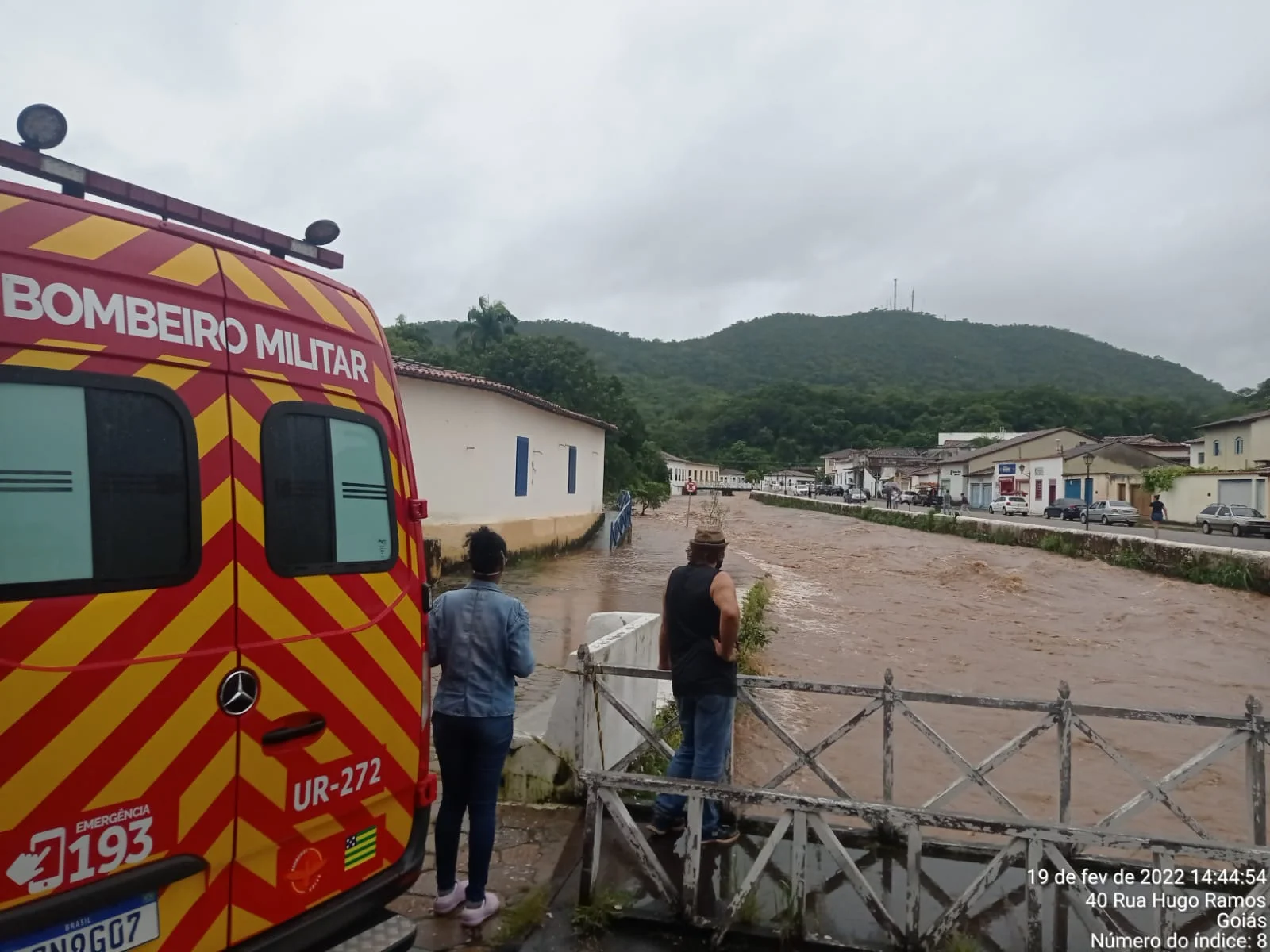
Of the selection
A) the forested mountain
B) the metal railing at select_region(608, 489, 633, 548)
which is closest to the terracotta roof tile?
the metal railing at select_region(608, 489, 633, 548)

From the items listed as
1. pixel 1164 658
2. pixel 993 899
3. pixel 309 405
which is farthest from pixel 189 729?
Answer: pixel 1164 658

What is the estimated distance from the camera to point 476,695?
137 inches

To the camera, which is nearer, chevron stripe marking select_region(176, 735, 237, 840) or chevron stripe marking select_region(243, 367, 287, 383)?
chevron stripe marking select_region(176, 735, 237, 840)

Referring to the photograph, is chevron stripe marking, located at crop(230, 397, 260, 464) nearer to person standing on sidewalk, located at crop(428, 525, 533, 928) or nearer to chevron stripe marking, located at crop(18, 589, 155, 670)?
chevron stripe marking, located at crop(18, 589, 155, 670)

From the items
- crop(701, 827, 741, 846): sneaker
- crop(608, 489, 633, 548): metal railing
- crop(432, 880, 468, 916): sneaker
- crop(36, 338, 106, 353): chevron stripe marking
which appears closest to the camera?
crop(36, 338, 106, 353): chevron stripe marking

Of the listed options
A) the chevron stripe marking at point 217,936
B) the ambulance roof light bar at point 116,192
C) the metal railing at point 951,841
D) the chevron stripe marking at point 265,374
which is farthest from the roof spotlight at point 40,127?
the metal railing at point 951,841

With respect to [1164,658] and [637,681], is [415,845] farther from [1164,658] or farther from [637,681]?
[1164,658]

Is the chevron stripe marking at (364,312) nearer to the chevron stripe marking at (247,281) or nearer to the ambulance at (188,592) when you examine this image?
the ambulance at (188,592)

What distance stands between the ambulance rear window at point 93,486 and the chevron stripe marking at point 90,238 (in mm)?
312

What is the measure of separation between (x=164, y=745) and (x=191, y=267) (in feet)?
4.22

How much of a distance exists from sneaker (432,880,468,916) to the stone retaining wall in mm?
22316

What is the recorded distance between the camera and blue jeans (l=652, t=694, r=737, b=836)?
434cm

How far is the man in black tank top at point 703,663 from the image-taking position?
14.0ft

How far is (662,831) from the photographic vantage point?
4445mm
